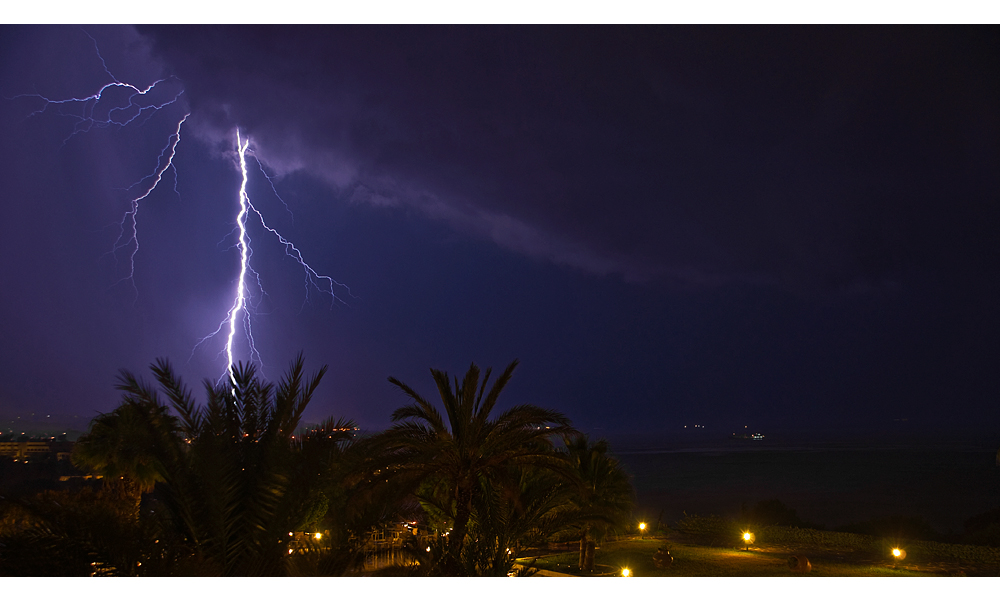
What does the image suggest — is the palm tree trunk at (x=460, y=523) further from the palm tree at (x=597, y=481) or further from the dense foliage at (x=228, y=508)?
the palm tree at (x=597, y=481)

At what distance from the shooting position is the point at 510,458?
8812mm

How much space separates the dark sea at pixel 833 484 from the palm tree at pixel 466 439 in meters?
19.5

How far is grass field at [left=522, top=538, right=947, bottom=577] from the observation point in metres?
12.3

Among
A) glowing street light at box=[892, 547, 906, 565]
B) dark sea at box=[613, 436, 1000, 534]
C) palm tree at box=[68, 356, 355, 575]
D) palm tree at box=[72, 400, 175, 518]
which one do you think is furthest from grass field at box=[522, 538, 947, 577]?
dark sea at box=[613, 436, 1000, 534]

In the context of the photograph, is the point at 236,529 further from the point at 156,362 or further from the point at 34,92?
the point at 34,92

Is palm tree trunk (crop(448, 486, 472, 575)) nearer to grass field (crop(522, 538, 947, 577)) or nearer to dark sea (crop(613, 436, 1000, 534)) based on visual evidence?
grass field (crop(522, 538, 947, 577))

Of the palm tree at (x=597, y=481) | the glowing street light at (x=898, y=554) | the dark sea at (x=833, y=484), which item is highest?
the dark sea at (x=833, y=484)

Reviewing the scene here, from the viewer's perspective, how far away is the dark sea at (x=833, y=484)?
4169cm

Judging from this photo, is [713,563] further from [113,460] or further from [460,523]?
[113,460]

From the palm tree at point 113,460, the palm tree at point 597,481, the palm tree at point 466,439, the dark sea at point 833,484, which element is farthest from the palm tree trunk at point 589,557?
the dark sea at point 833,484

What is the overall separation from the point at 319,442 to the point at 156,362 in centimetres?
161

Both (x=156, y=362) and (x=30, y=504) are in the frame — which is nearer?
(x=30, y=504)

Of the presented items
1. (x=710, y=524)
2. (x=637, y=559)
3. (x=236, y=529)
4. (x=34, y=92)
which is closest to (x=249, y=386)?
(x=236, y=529)

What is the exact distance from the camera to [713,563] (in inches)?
541
